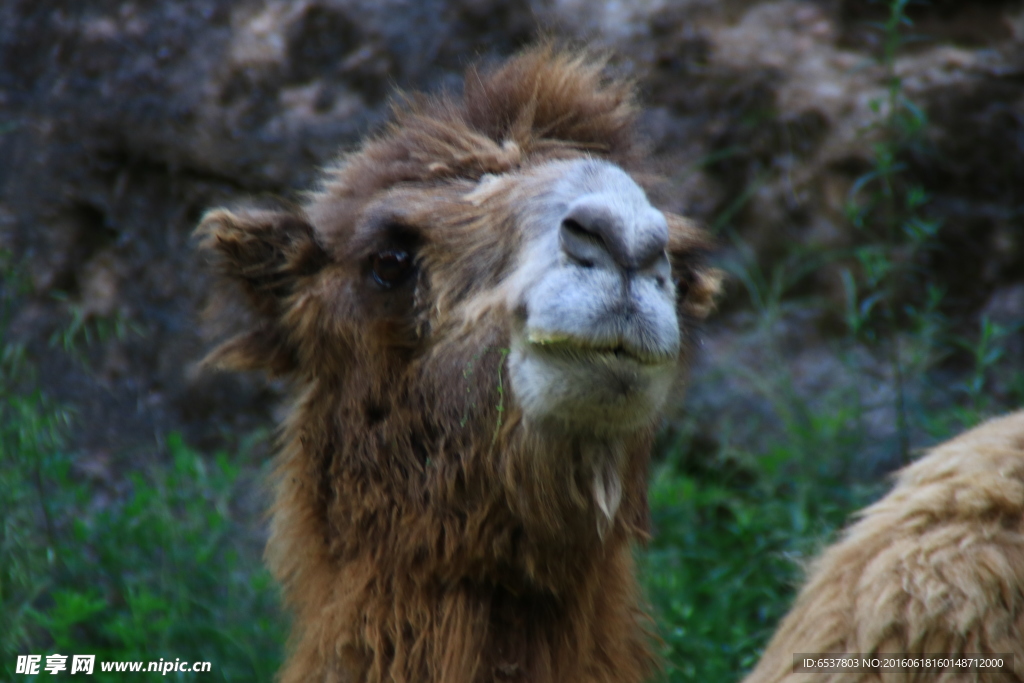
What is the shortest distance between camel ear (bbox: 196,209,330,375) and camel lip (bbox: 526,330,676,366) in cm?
128

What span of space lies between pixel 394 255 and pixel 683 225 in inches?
41.6

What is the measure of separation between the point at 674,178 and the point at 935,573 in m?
3.23

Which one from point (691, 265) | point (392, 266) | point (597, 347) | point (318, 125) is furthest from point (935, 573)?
point (318, 125)

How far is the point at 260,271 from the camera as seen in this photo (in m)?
4.09

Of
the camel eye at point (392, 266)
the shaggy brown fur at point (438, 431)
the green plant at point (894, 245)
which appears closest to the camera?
the shaggy brown fur at point (438, 431)

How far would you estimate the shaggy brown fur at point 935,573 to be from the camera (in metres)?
3.08

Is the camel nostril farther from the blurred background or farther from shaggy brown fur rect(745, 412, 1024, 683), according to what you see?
the blurred background

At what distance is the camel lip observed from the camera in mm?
2939

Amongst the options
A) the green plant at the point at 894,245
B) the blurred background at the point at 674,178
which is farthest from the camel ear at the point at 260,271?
the green plant at the point at 894,245

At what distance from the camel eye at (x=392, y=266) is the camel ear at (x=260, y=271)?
369 millimetres

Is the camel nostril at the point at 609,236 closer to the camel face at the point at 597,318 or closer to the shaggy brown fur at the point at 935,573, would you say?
the camel face at the point at 597,318

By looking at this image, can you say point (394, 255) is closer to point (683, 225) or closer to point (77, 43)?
point (683, 225)

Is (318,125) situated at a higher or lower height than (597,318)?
lower

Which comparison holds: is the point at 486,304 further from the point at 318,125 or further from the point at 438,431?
the point at 318,125
